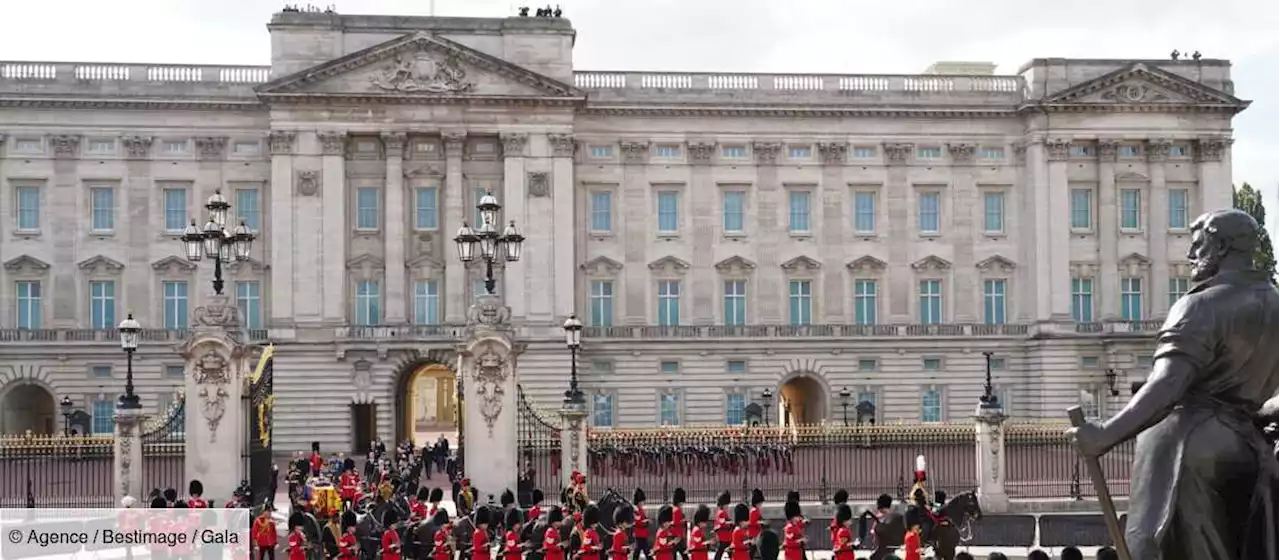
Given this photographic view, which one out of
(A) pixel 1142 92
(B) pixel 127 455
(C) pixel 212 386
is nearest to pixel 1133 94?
(A) pixel 1142 92

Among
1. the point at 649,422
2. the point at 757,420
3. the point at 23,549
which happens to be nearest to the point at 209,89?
the point at 649,422

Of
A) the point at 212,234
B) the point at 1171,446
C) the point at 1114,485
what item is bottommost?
the point at 1114,485

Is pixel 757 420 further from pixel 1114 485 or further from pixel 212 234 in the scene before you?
pixel 212 234

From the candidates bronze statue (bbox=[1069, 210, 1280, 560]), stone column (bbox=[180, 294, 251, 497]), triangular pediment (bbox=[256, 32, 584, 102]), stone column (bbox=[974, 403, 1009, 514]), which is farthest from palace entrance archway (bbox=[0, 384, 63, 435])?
bronze statue (bbox=[1069, 210, 1280, 560])

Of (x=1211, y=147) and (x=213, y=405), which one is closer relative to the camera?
(x=213, y=405)

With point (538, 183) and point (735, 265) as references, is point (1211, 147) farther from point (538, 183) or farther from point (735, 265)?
point (538, 183)

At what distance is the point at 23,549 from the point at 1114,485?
23440 mm

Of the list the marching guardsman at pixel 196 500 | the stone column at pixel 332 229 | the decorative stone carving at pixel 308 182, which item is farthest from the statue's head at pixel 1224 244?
the decorative stone carving at pixel 308 182

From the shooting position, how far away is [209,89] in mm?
53781

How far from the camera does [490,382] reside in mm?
26344

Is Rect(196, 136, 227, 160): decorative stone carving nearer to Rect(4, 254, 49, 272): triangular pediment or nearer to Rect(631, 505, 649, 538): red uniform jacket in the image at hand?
Rect(4, 254, 49, 272): triangular pediment

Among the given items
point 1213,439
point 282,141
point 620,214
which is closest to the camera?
point 1213,439

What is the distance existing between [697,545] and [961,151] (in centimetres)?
4125

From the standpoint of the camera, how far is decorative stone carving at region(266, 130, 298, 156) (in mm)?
52219
